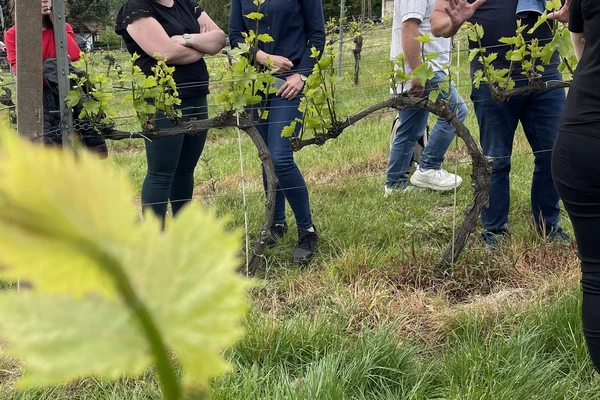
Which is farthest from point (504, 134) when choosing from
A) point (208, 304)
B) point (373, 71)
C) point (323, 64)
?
point (373, 71)

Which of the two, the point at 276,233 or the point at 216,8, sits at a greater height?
the point at 216,8

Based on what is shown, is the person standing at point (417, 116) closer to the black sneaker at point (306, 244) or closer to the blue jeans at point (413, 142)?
the blue jeans at point (413, 142)

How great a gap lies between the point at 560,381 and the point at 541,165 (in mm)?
1340

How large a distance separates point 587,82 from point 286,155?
1565 millimetres

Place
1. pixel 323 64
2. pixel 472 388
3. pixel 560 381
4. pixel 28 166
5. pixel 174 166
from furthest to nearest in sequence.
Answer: pixel 174 166 → pixel 323 64 → pixel 560 381 → pixel 472 388 → pixel 28 166

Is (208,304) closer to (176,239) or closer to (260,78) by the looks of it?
(176,239)

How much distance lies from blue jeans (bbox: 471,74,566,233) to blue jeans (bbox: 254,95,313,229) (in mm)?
889

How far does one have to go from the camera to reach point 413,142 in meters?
3.86

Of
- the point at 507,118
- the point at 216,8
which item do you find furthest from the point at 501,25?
the point at 216,8

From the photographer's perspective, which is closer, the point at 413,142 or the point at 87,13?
the point at 413,142

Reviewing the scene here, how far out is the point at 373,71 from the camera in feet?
39.3

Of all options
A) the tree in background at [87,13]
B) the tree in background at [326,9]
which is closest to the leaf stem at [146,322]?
the tree in background at [326,9]

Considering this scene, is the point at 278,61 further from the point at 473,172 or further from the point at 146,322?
the point at 146,322

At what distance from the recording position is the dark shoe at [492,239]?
8.87 feet
